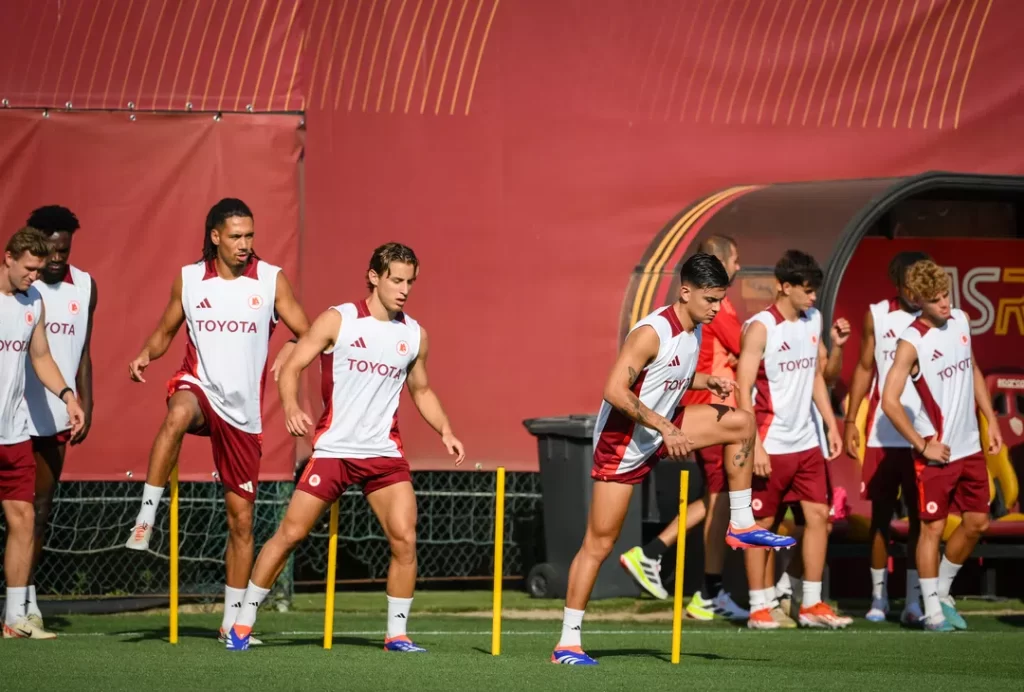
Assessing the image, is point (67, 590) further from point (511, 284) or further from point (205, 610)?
point (511, 284)

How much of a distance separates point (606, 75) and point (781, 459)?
151 inches

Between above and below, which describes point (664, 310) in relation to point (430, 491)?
above

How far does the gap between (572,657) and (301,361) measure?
204cm

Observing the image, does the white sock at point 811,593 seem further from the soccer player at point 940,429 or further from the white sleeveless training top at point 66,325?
the white sleeveless training top at point 66,325

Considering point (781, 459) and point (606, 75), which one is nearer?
point (781, 459)

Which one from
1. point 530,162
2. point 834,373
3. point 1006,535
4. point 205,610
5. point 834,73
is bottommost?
point 205,610

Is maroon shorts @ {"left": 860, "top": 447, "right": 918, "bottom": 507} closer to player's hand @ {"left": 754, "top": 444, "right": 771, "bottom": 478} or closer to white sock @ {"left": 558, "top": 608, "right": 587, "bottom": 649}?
player's hand @ {"left": 754, "top": 444, "right": 771, "bottom": 478}

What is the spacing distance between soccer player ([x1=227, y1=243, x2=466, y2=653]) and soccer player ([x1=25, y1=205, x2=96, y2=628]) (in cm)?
185

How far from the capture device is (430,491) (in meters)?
12.5

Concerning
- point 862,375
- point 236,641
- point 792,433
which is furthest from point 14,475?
point 862,375

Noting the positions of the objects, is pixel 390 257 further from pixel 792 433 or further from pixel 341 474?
pixel 792 433

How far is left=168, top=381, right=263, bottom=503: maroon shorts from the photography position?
346 inches

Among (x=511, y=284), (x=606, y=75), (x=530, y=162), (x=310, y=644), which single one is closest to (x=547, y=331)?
(x=511, y=284)

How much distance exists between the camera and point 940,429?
10422 mm
